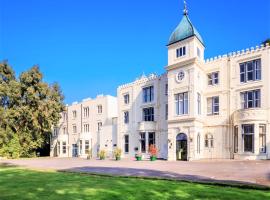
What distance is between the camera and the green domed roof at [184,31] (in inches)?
1164

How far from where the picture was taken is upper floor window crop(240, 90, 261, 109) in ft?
86.4

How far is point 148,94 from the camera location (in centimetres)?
3644

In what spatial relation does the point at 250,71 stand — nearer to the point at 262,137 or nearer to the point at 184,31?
the point at 262,137

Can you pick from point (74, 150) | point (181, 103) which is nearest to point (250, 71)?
point (181, 103)

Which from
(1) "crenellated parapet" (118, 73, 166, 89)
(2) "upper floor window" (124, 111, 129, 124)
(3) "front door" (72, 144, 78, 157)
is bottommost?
(3) "front door" (72, 144, 78, 157)

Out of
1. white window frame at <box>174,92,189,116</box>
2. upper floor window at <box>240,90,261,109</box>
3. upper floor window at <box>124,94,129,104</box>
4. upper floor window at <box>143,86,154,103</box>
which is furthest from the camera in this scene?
upper floor window at <box>124,94,129,104</box>

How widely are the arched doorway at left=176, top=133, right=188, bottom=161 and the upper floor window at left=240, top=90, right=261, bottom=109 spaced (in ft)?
22.7

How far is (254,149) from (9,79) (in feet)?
130

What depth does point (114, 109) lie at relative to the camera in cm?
4438

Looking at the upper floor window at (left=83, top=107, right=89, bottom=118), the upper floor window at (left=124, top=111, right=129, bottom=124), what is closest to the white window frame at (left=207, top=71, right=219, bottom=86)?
the upper floor window at (left=124, top=111, right=129, bottom=124)

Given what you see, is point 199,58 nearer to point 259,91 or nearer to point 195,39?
point 195,39

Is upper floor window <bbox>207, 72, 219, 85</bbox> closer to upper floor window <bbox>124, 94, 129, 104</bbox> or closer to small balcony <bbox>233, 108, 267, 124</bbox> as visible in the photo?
→ small balcony <bbox>233, 108, 267, 124</bbox>

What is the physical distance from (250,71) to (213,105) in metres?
5.13

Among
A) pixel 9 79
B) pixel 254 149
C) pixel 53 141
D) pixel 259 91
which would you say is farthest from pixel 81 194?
pixel 53 141
